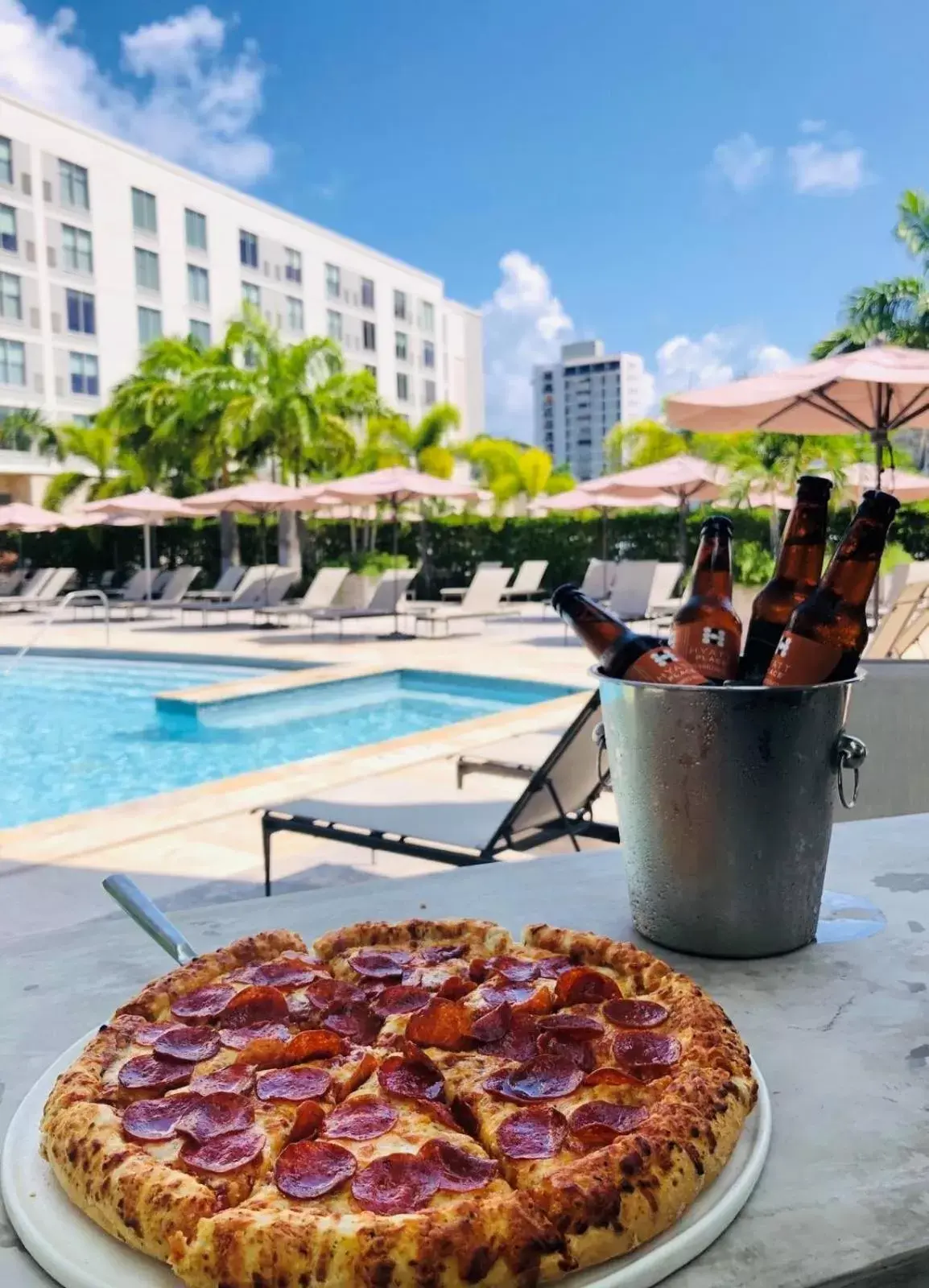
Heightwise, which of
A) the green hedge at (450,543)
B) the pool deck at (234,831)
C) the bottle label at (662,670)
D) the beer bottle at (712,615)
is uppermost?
the green hedge at (450,543)

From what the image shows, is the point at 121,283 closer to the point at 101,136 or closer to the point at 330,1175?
the point at 101,136

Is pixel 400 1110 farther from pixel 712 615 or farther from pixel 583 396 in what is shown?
pixel 583 396

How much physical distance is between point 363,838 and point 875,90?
8587 centimetres

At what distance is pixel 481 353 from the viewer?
8162 centimetres

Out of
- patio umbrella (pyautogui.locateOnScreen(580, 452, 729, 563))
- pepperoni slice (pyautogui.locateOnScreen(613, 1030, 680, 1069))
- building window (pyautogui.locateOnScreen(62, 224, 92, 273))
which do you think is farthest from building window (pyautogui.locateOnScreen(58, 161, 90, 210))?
pepperoni slice (pyautogui.locateOnScreen(613, 1030, 680, 1069))

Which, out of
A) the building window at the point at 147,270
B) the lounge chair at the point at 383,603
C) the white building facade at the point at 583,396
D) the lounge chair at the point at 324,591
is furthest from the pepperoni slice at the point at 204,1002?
the white building facade at the point at 583,396

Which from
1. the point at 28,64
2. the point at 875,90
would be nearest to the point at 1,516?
the point at 875,90

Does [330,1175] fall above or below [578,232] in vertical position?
below

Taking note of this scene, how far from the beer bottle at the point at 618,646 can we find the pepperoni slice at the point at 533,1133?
1.91 ft

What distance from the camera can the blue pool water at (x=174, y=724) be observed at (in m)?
8.79

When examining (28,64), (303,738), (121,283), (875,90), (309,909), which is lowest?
(303,738)

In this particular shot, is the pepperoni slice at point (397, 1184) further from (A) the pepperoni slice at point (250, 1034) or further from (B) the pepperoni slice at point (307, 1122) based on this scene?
(A) the pepperoni slice at point (250, 1034)

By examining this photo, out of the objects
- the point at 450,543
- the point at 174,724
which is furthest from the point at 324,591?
the point at 450,543

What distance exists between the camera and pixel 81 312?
47.8 meters
